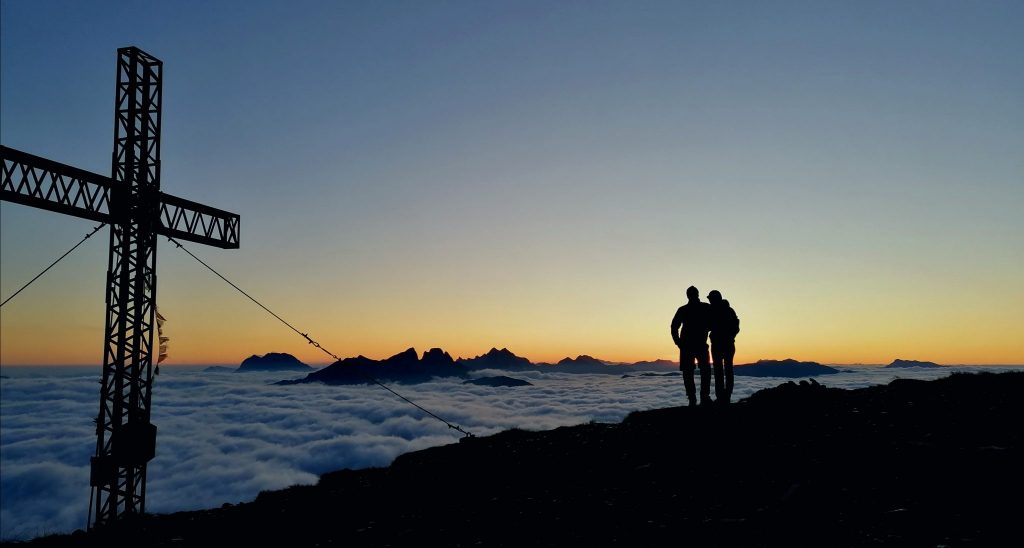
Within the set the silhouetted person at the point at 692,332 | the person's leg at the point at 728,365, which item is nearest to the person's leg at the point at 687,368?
the silhouetted person at the point at 692,332

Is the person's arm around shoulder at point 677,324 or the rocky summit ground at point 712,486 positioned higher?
the person's arm around shoulder at point 677,324

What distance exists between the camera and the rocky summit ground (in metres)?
7.73

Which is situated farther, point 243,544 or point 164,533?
point 164,533

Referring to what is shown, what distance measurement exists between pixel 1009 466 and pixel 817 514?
10.8 ft

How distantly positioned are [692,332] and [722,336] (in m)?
0.97

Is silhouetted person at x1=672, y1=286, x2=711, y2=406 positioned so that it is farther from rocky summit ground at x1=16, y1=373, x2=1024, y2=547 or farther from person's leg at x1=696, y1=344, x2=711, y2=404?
rocky summit ground at x1=16, y1=373, x2=1024, y2=547

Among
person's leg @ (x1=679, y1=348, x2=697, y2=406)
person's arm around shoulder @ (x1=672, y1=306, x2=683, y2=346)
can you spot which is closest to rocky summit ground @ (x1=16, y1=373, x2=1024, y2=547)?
person's leg @ (x1=679, y1=348, x2=697, y2=406)

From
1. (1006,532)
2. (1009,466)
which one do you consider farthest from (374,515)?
(1009,466)

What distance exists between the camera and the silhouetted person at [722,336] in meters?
14.7

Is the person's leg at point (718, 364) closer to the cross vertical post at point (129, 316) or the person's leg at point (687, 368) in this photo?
the person's leg at point (687, 368)

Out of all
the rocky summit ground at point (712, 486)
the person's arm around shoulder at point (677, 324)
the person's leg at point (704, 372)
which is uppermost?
the person's arm around shoulder at point (677, 324)

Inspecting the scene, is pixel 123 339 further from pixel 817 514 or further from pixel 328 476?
pixel 817 514

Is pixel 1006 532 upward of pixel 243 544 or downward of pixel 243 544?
upward

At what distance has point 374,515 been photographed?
11.8 m
